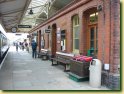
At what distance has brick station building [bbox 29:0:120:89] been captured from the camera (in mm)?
→ 7836

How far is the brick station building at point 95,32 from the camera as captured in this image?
7.84m

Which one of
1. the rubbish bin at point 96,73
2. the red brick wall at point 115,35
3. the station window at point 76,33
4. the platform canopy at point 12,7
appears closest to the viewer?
the red brick wall at point 115,35

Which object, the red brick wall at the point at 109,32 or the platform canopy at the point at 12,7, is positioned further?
the platform canopy at the point at 12,7

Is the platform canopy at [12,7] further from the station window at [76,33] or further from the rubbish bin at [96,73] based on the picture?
the rubbish bin at [96,73]

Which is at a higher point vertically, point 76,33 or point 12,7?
point 12,7

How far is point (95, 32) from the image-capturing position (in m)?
9.88

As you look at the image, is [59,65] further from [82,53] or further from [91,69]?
[91,69]

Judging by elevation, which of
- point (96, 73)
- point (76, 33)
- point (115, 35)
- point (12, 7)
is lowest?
point (96, 73)

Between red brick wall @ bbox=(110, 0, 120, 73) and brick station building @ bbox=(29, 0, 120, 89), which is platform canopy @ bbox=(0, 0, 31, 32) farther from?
red brick wall @ bbox=(110, 0, 120, 73)

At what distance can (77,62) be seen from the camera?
9.18m

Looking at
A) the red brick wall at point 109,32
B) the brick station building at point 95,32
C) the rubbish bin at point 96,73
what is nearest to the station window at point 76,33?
the brick station building at point 95,32

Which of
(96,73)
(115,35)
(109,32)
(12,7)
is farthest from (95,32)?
(12,7)

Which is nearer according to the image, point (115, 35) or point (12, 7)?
point (115, 35)

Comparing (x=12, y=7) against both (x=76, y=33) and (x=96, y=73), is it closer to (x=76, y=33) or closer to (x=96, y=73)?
(x=76, y=33)
